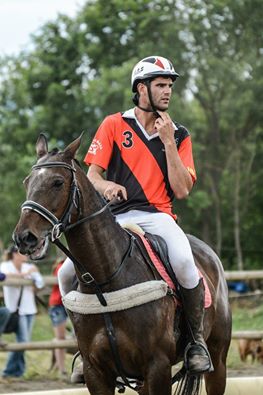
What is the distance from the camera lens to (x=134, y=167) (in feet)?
21.2

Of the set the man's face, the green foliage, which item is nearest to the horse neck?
the man's face

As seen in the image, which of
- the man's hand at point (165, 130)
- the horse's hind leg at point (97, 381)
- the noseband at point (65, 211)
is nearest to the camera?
the noseband at point (65, 211)

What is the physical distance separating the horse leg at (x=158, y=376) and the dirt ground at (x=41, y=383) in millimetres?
5005

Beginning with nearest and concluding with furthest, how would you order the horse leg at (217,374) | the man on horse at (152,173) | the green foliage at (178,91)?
the man on horse at (152,173) < the horse leg at (217,374) < the green foliage at (178,91)

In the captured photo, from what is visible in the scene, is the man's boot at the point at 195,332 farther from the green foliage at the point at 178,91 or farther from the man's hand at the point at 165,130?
the green foliage at the point at 178,91

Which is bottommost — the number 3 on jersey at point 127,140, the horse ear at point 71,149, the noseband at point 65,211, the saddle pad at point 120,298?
the saddle pad at point 120,298

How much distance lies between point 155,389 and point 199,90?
32.4 metres

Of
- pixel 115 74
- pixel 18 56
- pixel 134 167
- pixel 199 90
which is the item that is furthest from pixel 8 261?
pixel 18 56

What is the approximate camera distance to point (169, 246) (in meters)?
6.39

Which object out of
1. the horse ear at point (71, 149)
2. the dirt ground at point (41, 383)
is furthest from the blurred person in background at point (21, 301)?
the horse ear at point (71, 149)

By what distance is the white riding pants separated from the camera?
6344 mm

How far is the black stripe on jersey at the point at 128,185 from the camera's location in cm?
648

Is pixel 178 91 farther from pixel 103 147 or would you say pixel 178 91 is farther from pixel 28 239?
pixel 28 239

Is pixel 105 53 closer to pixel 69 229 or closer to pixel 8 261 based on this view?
pixel 8 261
